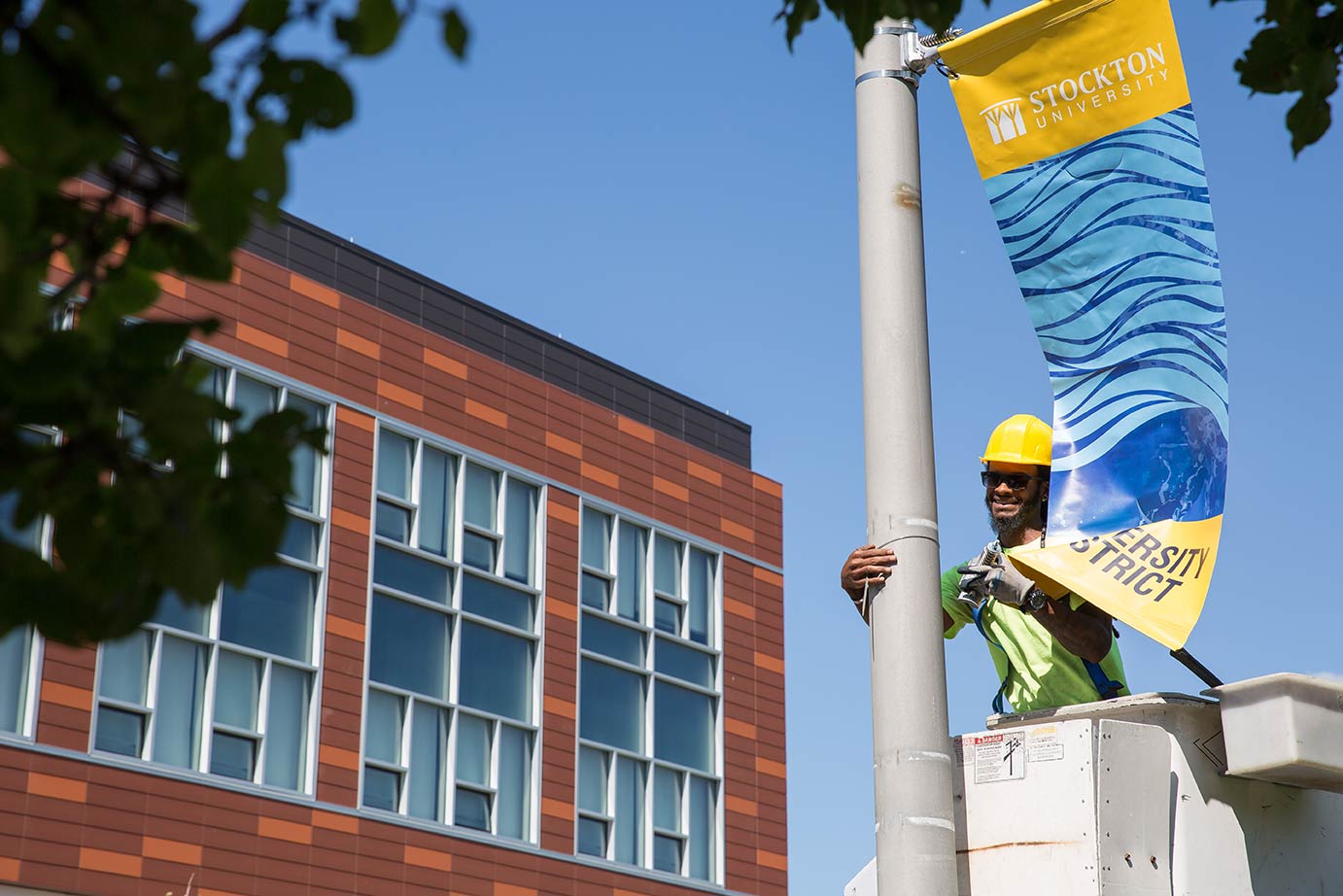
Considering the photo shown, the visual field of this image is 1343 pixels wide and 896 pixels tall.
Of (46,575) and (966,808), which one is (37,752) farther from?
(46,575)

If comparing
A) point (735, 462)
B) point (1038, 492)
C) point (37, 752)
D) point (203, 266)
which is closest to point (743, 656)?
point (735, 462)

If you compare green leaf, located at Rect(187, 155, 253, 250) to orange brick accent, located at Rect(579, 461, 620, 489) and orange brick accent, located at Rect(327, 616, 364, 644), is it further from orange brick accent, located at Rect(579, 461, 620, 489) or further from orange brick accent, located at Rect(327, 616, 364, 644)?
orange brick accent, located at Rect(579, 461, 620, 489)

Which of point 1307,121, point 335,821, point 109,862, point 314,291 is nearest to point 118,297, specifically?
point 1307,121

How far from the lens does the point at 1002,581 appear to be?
19.7 ft

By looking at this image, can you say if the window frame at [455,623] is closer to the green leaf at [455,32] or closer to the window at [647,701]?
the window at [647,701]

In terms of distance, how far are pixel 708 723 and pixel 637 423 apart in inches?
196

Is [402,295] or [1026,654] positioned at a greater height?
[402,295]

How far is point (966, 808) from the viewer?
5.62 metres

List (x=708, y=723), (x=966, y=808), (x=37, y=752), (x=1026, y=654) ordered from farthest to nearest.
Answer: (x=708, y=723) → (x=37, y=752) → (x=1026, y=654) → (x=966, y=808)

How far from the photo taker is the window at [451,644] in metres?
26.4

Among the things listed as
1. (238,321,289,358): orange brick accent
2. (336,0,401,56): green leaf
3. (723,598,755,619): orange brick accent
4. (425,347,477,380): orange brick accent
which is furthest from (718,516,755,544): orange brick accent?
(336,0,401,56): green leaf

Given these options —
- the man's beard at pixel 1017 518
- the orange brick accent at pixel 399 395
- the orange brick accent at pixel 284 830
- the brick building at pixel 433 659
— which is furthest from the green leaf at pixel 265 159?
the orange brick accent at pixel 399 395

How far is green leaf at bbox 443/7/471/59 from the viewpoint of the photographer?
2205 mm

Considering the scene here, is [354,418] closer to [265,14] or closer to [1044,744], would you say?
[1044,744]
